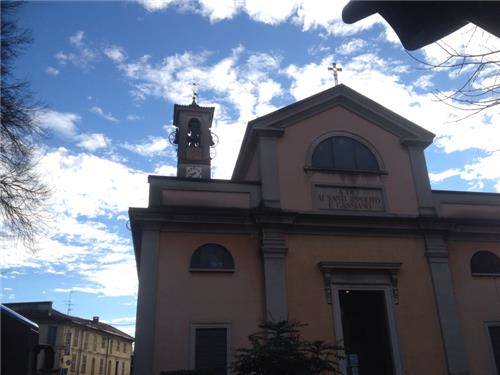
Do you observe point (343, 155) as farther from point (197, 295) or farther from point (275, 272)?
point (197, 295)

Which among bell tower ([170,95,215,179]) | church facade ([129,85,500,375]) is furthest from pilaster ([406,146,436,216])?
bell tower ([170,95,215,179])

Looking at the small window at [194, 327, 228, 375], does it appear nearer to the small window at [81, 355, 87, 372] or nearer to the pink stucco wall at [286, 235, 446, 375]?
the pink stucco wall at [286, 235, 446, 375]

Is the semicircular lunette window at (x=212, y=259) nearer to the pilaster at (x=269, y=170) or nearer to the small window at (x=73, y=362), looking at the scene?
the pilaster at (x=269, y=170)

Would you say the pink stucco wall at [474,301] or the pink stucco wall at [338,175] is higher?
the pink stucco wall at [338,175]

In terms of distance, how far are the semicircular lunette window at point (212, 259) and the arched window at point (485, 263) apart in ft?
26.6

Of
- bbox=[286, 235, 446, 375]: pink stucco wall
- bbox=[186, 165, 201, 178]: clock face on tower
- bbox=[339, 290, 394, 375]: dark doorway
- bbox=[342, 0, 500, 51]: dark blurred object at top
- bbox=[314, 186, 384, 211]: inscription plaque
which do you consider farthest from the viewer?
bbox=[186, 165, 201, 178]: clock face on tower

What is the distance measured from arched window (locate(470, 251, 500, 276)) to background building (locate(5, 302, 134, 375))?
3823 centimetres

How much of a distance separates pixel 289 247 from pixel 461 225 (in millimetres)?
6077

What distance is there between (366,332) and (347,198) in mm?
4536

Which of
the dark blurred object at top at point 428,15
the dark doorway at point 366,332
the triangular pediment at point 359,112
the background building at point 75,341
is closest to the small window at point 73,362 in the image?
the background building at point 75,341

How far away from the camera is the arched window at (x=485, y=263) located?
48.7ft

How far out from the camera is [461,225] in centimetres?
1517

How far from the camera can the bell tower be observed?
1808 cm

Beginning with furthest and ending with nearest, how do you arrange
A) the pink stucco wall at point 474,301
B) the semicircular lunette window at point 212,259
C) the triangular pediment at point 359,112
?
the triangular pediment at point 359,112 → the pink stucco wall at point 474,301 → the semicircular lunette window at point 212,259
